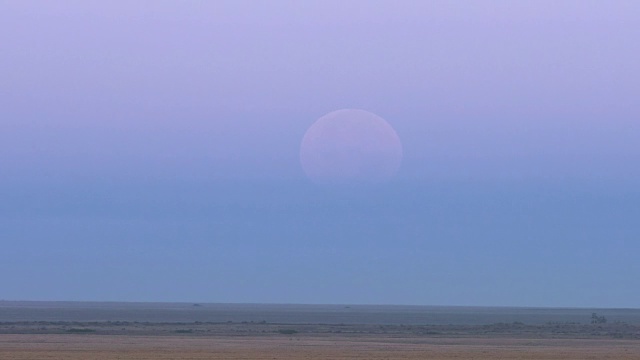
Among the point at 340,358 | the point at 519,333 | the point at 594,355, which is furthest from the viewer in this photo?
the point at 519,333

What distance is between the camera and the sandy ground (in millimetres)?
67438

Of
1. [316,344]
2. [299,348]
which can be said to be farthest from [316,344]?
[299,348]

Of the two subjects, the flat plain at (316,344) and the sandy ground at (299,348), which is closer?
the sandy ground at (299,348)

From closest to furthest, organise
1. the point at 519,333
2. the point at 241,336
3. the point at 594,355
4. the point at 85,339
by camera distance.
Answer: the point at 594,355, the point at 85,339, the point at 241,336, the point at 519,333

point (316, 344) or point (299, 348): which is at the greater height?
point (316, 344)

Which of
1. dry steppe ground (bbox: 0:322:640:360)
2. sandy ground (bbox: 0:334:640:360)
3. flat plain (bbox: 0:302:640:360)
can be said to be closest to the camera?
sandy ground (bbox: 0:334:640:360)

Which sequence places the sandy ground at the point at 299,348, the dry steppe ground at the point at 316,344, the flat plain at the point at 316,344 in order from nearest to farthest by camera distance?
1. the sandy ground at the point at 299,348
2. the dry steppe ground at the point at 316,344
3. the flat plain at the point at 316,344

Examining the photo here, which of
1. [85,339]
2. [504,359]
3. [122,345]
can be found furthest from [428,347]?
[85,339]

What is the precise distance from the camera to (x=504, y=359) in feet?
215

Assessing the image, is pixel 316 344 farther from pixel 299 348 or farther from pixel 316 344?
pixel 299 348

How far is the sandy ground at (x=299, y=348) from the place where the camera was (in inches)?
2655

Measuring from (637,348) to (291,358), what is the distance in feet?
92.9

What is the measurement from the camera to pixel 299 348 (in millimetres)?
75812

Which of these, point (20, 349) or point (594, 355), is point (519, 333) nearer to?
point (594, 355)
